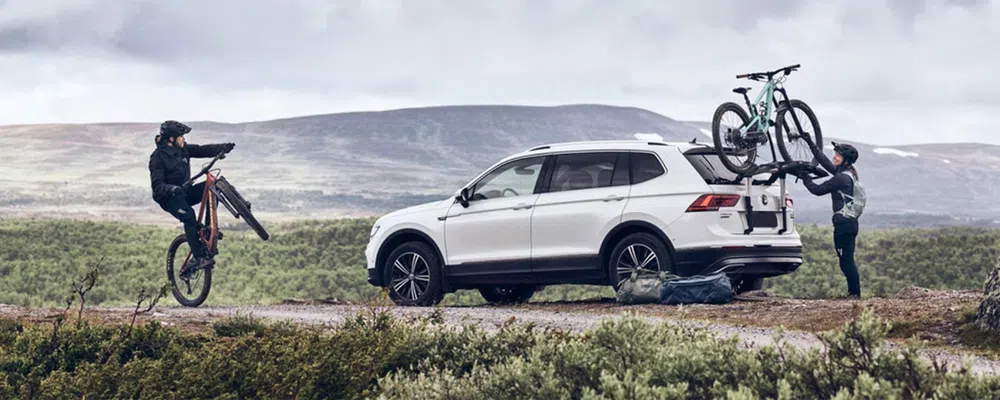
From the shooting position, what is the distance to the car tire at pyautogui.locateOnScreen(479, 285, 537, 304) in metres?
17.5

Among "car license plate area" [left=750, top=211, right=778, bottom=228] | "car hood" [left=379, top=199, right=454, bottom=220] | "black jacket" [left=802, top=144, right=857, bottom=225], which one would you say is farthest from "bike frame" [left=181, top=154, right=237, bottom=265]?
"black jacket" [left=802, top=144, right=857, bottom=225]

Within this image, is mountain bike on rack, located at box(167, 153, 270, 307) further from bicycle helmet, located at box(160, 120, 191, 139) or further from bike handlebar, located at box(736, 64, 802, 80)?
bike handlebar, located at box(736, 64, 802, 80)

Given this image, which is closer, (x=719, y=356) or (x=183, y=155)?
(x=719, y=356)

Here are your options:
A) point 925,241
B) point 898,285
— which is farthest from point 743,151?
point 925,241

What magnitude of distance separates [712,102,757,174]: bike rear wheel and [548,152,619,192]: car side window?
118 cm

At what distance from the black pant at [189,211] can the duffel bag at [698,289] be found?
6.11 meters

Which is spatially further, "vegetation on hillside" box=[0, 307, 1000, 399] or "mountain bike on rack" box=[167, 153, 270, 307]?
"mountain bike on rack" box=[167, 153, 270, 307]

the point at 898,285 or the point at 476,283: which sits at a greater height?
the point at 476,283

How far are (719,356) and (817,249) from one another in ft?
159

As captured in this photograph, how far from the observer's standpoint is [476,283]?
16.2 metres

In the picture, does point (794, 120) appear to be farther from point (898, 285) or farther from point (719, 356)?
point (898, 285)

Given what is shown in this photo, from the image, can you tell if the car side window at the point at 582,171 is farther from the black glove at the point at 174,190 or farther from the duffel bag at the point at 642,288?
the black glove at the point at 174,190

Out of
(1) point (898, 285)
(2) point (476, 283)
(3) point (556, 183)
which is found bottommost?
(1) point (898, 285)

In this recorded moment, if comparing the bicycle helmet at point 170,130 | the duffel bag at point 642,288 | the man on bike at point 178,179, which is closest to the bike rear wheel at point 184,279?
the man on bike at point 178,179
